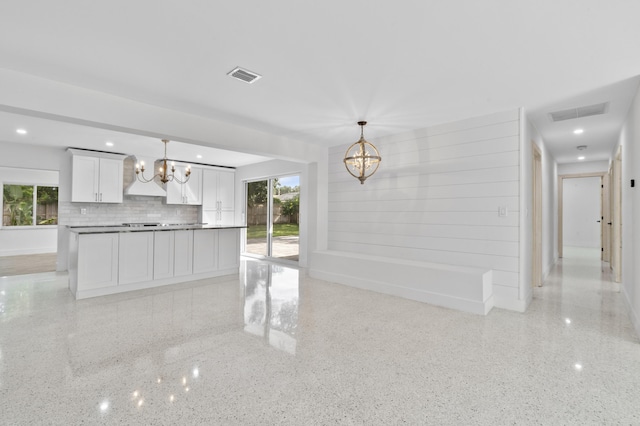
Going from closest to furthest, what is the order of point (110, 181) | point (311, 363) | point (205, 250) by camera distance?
point (311, 363), point (205, 250), point (110, 181)

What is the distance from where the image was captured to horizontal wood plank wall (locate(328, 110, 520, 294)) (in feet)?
12.7

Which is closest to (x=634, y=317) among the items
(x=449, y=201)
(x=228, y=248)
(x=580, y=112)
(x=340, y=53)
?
(x=449, y=201)

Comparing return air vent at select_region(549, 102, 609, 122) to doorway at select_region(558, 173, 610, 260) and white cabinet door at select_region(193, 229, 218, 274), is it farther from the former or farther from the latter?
doorway at select_region(558, 173, 610, 260)

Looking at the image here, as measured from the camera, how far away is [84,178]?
21.3 feet

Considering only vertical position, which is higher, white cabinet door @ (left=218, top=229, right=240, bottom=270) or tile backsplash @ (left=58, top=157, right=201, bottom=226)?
tile backsplash @ (left=58, top=157, right=201, bottom=226)

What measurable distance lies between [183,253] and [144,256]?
0.62 meters

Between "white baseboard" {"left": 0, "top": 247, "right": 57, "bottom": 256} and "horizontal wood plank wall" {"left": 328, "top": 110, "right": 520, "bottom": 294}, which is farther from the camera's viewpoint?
"white baseboard" {"left": 0, "top": 247, "right": 57, "bottom": 256}

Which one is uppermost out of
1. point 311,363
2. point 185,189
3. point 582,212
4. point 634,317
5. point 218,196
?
point 185,189

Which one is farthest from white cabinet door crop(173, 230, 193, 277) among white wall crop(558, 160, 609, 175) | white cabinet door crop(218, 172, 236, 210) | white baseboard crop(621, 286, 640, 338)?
white wall crop(558, 160, 609, 175)

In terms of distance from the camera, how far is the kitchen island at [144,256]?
436cm

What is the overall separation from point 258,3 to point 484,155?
3.32 metres

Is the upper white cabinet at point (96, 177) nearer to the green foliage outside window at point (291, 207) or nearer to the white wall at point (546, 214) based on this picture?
the green foliage outside window at point (291, 207)

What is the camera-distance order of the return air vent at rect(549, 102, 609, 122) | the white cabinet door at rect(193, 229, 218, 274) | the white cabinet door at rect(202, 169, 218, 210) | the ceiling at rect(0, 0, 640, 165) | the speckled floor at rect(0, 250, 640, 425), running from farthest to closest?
the white cabinet door at rect(202, 169, 218, 210)
the white cabinet door at rect(193, 229, 218, 274)
the return air vent at rect(549, 102, 609, 122)
the ceiling at rect(0, 0, 640, 165)
the speckled floor at rect(0, 250, 640, 425)

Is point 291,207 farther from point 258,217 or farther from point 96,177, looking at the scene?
point 96,177
